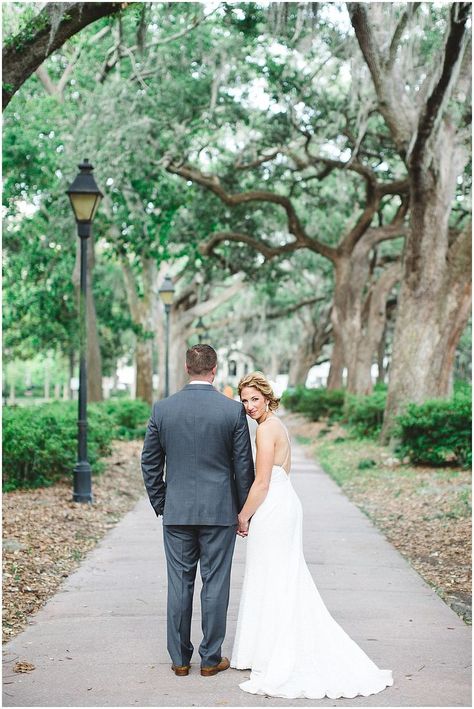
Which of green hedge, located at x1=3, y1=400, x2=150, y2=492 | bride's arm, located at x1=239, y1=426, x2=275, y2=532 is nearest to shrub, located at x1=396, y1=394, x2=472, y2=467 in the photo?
green hedge, located at x1=3, y1=400, x2=150, y2=492

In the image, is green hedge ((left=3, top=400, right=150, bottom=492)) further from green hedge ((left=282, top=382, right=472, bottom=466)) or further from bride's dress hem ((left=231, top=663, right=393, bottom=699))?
bride's dress hem ((left=231, top=663, right=393, bottom=699))

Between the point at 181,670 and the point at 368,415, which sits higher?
the point at 368,415

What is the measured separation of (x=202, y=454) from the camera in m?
5.41

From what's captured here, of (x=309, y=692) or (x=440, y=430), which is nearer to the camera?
(x=309, y=692)

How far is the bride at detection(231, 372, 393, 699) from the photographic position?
5129 millimetres

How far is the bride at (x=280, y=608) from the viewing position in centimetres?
513

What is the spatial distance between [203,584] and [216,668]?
50 cm

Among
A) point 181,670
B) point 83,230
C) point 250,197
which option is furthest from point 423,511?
point 250,197

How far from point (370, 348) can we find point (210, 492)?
24.9m

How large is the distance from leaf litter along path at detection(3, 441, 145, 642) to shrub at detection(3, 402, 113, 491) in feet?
0.79

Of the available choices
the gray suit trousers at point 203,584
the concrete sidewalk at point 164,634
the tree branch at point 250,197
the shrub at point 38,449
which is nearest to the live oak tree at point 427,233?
the tree branch at point 250,197

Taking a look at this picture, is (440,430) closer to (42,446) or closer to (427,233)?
(427,233)

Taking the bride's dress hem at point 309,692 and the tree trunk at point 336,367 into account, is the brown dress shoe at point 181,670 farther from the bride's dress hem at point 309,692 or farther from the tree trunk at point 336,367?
the tree trunk at point 336,367

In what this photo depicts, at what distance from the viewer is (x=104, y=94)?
19.6 meters
